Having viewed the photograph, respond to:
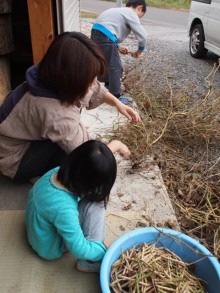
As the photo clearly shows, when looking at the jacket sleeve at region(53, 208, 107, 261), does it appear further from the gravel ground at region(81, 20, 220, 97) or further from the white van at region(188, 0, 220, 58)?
the white van at region(188, 0, 220, 58)

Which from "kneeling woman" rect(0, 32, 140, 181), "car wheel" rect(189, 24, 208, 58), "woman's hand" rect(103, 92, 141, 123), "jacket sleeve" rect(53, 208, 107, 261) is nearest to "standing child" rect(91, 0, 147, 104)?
"woman's hand" rect(103, 92, 141, 123)

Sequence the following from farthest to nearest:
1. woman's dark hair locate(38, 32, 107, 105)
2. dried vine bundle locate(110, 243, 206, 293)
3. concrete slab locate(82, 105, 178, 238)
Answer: concrete slab locate(82, 105, 178, 238)
woman's dark hair locate(38, 32, 107, 105)
dried vine bundle locate(110, 243, 206, 293)

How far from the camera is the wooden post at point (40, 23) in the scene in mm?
2367

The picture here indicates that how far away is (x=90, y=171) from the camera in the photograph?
1.30 m

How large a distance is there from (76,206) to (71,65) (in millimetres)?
671

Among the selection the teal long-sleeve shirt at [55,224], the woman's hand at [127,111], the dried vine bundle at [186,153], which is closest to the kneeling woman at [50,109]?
the teal long-sleeve shirt at [55,224]

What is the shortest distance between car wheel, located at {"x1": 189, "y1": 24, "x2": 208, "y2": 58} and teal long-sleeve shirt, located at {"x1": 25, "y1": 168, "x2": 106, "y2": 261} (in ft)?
16.7

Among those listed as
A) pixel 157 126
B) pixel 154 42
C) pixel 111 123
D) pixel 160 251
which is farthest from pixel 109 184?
pixel 154 42

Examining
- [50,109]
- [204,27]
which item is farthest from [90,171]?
[204,27]

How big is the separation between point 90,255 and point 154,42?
6656mm

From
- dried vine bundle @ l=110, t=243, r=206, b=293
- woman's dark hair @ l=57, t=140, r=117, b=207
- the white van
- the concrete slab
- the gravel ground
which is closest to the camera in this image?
woman's dark hair @ l=57, t=140, r=117, b=207

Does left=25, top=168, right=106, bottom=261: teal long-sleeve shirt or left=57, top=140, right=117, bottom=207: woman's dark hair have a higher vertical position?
left=57, top=140, right=117, bottom=207: woman's dark hair

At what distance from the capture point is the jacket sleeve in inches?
54.0

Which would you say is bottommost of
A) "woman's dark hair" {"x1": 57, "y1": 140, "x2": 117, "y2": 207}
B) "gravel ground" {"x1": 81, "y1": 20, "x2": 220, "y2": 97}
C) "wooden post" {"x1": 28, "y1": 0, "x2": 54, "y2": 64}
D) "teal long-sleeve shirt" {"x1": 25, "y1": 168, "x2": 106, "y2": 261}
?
"gravel ground" {"x1": 81, "y1": 20, "x2": 220, "y2": 97}
